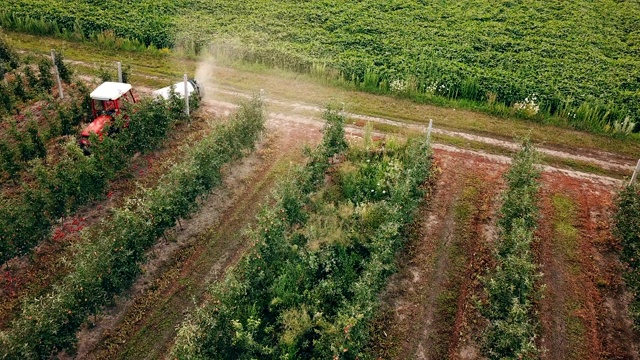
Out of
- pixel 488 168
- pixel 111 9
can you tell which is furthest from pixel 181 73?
pixel 488 168

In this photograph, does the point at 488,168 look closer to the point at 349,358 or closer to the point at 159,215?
the point at 349,358

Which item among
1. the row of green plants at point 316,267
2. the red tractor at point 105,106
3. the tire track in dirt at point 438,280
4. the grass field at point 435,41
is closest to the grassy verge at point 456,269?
the tire track in dirt at point 438,280

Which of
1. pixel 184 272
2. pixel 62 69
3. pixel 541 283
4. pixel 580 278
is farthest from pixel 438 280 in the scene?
pixel 62 69

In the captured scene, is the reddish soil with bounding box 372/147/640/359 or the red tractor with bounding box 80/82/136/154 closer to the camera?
the reddish soil with bounding box 372/147/640/359

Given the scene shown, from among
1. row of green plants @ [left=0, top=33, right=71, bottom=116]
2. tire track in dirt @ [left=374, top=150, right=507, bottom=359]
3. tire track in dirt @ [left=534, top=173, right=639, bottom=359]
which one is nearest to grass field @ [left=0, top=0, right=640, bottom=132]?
row of green plants @ [left=0, top=33, right=71, bottom=116]

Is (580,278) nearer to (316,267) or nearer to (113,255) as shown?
(316,267)

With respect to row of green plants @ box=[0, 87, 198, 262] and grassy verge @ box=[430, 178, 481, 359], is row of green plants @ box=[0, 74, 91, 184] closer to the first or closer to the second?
row of green plants @ box=[0, 87, 198, 262]
